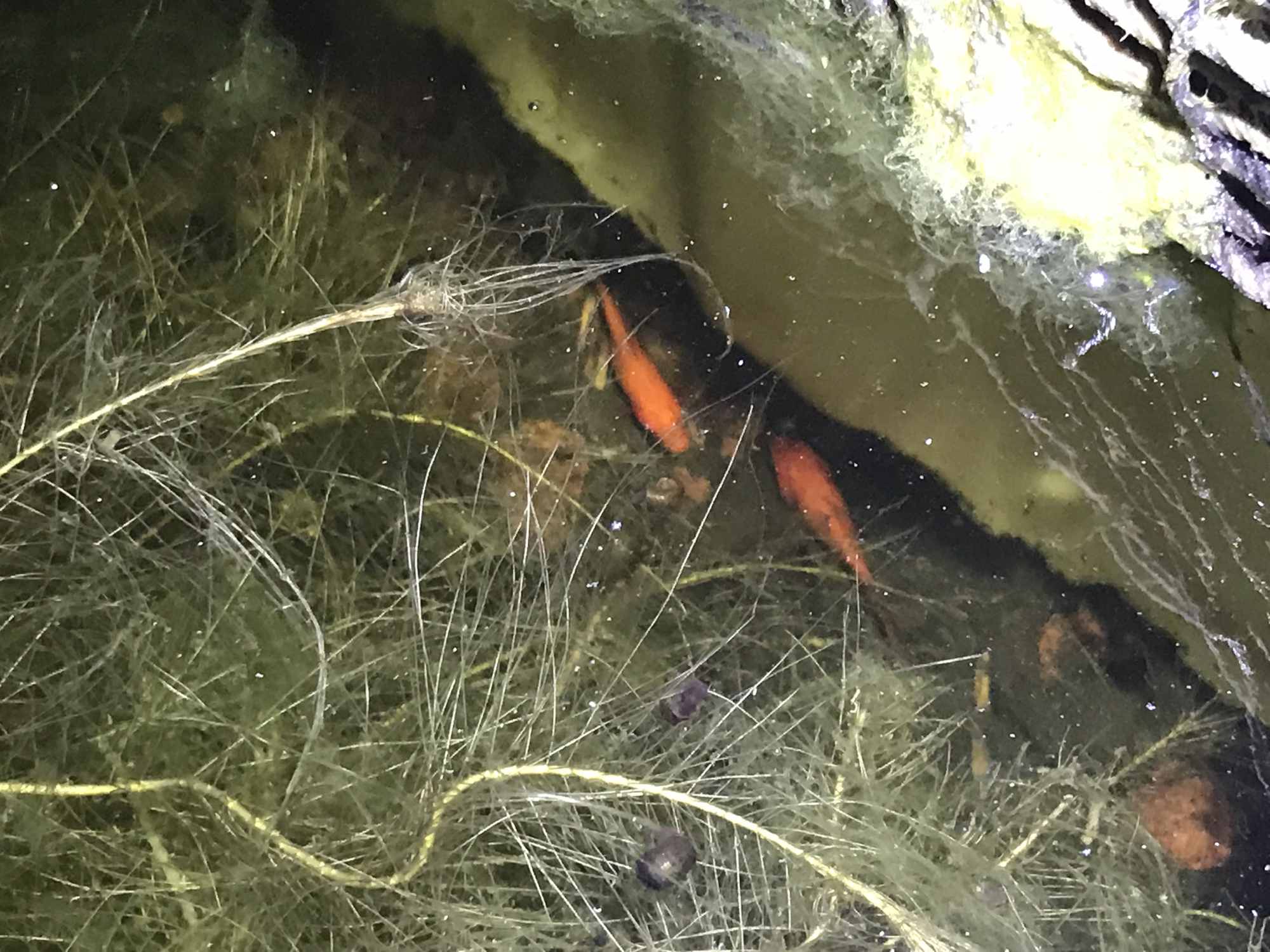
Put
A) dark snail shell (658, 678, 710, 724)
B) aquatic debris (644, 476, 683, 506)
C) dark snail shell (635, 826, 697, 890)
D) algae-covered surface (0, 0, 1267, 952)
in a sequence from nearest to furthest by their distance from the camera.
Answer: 1. algae-covered surface (0, 0, 1267, 952)
2. dark snail shell (635, 826, 697, 890)
3. dark snail shell (658, 678, 710, 724)
4. aquatic debris (644, 476, 683, 506)

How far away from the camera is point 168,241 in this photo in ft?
7.10

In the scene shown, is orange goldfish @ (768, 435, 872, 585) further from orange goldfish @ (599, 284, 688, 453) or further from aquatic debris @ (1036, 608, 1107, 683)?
aquatic debris @ (1036, 608, 1107, 683)

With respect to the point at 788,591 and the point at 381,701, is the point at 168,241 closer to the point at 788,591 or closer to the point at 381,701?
the point at 381,701

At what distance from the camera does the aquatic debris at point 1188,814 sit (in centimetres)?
235

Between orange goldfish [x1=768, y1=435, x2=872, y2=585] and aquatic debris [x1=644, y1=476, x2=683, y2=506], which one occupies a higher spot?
orange goldfish [x1=768, y1=435, x2=872, y2=585]

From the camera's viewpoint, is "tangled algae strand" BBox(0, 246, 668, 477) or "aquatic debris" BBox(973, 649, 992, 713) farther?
"aquatic debris" BBox(973, 649, 992, 713)

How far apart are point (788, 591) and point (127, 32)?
6.64ft

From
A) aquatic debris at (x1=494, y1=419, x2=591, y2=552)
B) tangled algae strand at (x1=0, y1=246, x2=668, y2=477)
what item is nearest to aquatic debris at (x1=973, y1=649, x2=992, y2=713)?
aquatic debris at (x1=494, y1=419, x2=591, y2=552)

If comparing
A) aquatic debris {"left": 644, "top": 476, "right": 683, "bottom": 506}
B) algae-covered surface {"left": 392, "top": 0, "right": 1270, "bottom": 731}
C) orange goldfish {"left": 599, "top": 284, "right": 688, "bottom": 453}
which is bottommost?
aquatic debris {"left": 644, "top": 476, "right": 683, "bottom": 506}

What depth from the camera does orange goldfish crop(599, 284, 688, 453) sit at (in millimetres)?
2336

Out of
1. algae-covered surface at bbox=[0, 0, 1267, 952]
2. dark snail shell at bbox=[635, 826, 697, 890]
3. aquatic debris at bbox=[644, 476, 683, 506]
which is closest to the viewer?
algae-covered surface at bbox=[0, 0, 1267, 952]

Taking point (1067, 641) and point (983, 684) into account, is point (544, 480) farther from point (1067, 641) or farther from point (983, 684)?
point (1067, 641)

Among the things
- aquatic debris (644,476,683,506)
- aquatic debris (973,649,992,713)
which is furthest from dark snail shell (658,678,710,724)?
aquatic debris (973,649,992,713)

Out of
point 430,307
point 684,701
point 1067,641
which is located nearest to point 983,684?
point 1067,641
